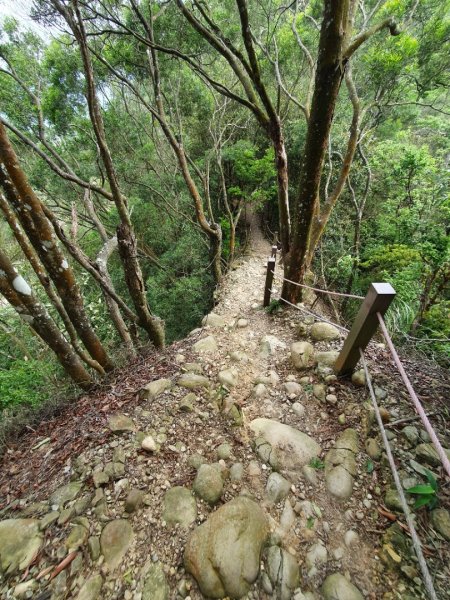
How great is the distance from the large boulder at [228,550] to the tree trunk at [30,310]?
6.90 ft

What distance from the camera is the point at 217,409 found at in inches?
100

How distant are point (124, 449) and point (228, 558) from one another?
3.50 feet

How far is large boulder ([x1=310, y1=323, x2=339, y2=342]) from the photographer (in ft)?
10.6

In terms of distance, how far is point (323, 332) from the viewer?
10.9 ft

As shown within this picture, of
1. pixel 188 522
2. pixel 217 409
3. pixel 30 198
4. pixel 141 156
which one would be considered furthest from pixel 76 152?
pixel 188 522

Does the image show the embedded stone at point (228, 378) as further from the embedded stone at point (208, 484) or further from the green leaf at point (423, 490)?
the green leaf at point (423, 490)

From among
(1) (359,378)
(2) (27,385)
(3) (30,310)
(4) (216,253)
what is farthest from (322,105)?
(2) (27,385)

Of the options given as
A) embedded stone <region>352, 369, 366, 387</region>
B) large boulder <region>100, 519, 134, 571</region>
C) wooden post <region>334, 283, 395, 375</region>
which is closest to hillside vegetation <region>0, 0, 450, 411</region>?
embedded stone <region>352, 369, 366, 387</region>

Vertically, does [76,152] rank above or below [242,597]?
above

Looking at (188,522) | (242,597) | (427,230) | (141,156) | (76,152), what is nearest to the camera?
(242,597)

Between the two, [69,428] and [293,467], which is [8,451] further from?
[293,467]

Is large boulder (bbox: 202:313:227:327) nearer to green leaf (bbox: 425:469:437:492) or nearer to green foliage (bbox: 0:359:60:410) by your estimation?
green foliage (bbox: 0:359:60:410)

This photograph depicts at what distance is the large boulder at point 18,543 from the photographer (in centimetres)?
141

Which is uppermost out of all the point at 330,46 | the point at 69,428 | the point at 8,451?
the point at 330,46
